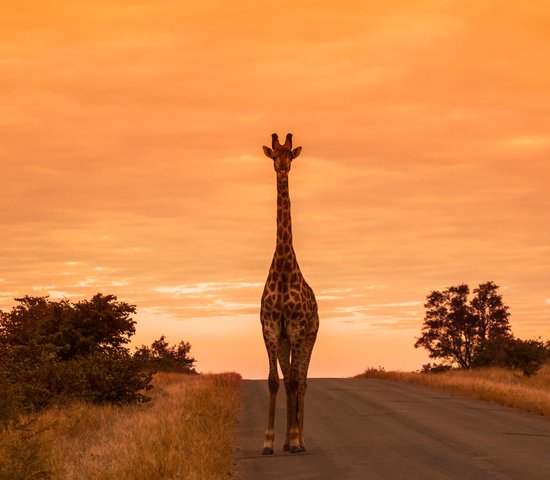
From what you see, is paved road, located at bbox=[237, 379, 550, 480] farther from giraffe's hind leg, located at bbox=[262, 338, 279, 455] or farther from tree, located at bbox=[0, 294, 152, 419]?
tree, located at bbox=[0, 294, 152, 419]

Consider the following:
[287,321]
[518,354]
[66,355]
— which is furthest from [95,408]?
[518,354]

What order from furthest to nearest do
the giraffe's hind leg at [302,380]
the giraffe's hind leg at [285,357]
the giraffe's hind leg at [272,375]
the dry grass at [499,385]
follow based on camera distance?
the dry grass at [499,385], the giraffe's hind leg at [302,380], the giraffe's hind leg at [285,357], the giraffe's hind leg at [272,375]

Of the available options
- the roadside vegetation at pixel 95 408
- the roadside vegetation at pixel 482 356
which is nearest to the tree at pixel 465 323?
the roadside vegetation at pixel 482 356

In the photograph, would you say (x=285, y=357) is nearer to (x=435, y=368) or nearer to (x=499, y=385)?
(x=499, y=385)

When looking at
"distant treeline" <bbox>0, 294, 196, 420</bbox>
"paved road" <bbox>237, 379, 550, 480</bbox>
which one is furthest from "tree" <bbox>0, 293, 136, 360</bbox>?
"paved road" <bbox>237, 379, 550, 480</bbox>

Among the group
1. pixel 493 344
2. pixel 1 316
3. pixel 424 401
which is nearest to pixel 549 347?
pixel 493 344

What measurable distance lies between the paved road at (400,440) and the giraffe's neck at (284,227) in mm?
3505

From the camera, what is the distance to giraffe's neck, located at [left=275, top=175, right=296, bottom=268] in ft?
55.6

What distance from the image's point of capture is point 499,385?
33094 mm

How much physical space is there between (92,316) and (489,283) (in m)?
38.4

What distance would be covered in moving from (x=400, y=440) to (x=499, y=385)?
15924 millimetres

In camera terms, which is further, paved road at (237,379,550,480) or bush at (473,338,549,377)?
bush at (473,338,549,377)

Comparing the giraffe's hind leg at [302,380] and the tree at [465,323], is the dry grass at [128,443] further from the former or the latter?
the tree at [465,323]

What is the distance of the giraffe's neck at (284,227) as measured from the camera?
16.9m
